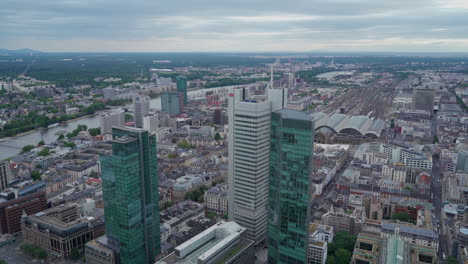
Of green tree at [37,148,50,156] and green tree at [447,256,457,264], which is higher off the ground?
green tree at [37,148,50,156]

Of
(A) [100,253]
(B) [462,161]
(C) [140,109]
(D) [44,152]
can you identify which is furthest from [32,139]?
(B) [462,161]

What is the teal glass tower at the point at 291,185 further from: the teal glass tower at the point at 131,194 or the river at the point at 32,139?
the river at the point at 32,139

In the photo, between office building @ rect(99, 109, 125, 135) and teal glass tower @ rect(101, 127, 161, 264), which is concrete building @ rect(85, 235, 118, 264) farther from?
office building @ rect(99, 109, 125, 135)

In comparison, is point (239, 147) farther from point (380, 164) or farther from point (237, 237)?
point (380, 164)

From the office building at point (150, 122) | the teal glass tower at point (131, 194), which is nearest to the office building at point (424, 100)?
the office building at point (150, 122)

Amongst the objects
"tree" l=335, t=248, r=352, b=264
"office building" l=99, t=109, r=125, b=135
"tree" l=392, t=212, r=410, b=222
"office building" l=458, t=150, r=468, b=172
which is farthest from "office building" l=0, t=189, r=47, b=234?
"office building" l=458, t=150, r=468, b=172

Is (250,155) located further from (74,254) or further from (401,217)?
(401,217)
